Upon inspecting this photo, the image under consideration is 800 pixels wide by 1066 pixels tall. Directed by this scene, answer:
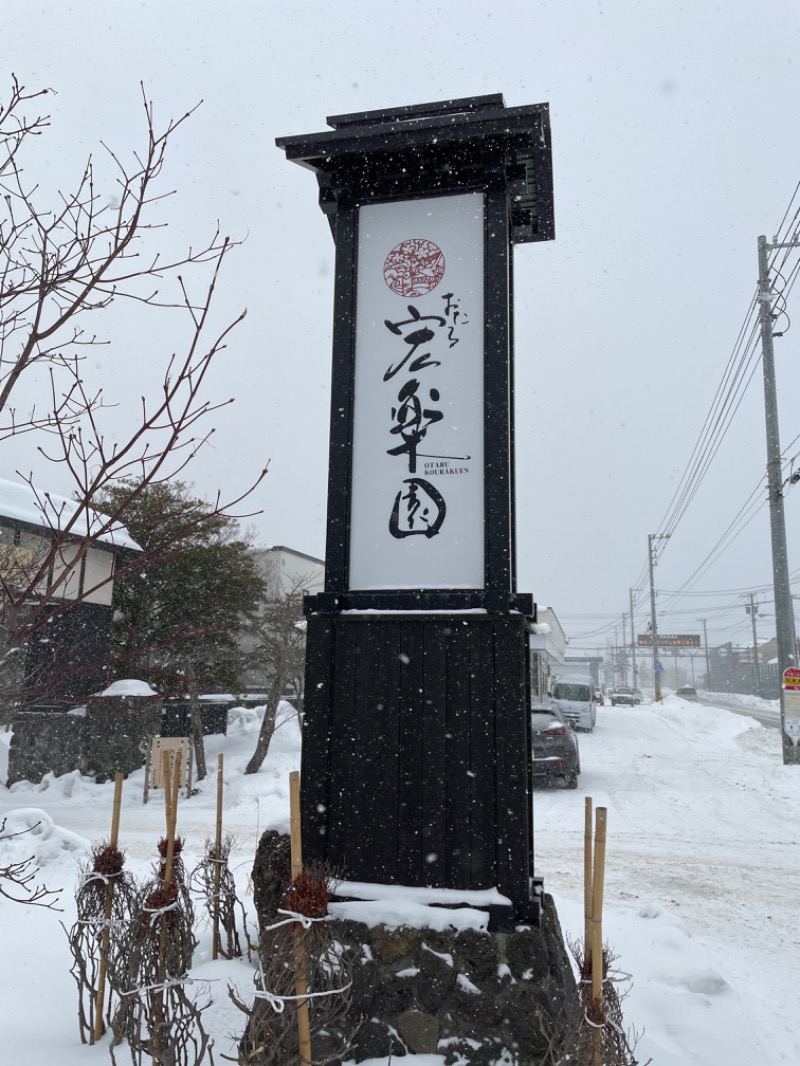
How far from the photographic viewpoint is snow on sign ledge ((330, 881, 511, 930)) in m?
4.15

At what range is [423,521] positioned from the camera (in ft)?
16.0

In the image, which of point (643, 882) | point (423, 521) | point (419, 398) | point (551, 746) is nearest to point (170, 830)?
point (423, 521)

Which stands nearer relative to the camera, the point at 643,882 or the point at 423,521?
the point at 423,521

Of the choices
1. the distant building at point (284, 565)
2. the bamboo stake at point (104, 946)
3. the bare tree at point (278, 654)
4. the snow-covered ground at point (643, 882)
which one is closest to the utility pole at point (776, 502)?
the snow-covered ground at point (643, 882)

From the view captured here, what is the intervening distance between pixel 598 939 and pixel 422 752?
61.0 inches

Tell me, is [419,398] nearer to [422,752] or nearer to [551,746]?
[422,752]

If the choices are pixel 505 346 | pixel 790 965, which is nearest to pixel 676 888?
pixel 790 965

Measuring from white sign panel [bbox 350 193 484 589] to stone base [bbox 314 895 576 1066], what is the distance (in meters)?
2.11

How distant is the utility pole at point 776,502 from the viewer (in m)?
15.9

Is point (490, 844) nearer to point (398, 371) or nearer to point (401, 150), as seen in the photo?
point (398, 371)

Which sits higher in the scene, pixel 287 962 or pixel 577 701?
pixel 287 962

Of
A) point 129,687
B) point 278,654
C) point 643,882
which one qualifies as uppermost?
point 278,654

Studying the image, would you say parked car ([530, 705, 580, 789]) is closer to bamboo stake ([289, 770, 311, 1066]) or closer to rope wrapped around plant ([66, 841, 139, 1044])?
rope wrapped around plant ([66, 841, 139, 1044])

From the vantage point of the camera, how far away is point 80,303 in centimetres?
196
